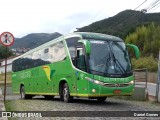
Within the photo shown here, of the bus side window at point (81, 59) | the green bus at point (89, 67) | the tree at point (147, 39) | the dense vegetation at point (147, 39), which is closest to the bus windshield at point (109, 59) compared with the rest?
the green bus at point (89, 67)

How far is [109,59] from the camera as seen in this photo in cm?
1530

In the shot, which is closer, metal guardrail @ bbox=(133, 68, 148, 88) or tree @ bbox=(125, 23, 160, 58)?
metal guardrail @ bbox=(133, 68, 148, 88)

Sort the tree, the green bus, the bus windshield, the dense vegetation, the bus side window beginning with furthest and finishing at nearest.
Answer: the tree
the dense vegetation
the bus side window
the bus windshield
the green bus

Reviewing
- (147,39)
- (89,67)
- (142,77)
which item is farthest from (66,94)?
(147,39)

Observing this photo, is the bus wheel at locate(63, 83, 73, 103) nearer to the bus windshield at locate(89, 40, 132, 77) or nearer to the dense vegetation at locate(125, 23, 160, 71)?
the bus windshield at locate(89, 40, 132, 77)

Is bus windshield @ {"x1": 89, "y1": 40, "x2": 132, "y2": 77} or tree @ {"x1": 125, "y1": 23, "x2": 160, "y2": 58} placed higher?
tree @ {"x1": 125, "y1": 23, "x2": 160, "y2": 58}

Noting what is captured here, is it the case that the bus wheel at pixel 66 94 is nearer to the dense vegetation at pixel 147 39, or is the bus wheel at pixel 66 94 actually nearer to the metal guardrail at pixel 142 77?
the metal guardrail at pixel 142 77

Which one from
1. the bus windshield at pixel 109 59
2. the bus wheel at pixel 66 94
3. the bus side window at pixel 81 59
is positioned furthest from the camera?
the bus wheel at pixel 66 94

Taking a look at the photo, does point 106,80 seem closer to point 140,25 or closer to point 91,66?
point 91,66

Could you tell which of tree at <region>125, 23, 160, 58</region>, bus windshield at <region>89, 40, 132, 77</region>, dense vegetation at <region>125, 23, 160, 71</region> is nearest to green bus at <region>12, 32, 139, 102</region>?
bus windshield at <region>89, 40, 132, 77</region>

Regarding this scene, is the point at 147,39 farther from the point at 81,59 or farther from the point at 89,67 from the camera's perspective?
the point at 89,67

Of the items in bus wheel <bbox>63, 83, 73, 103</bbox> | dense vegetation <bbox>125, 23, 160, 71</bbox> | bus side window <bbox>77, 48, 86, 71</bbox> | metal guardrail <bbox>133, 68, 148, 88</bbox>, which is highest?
dense vegetation <bbox>125, 23, 160, 71</bbox>

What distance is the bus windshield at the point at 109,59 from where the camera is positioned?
587 inches

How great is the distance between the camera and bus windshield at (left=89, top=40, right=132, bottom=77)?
14922 mm
